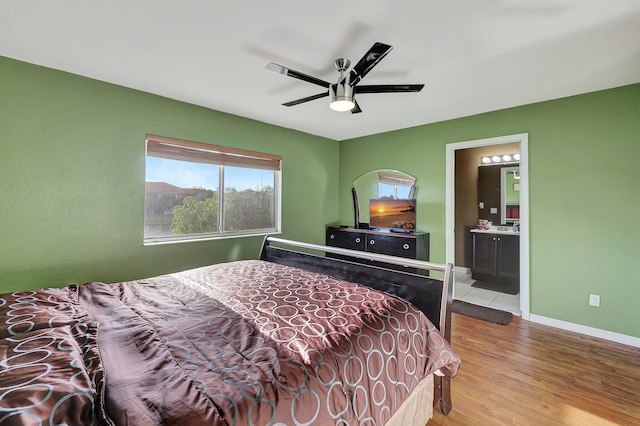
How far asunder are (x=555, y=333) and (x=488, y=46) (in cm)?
279

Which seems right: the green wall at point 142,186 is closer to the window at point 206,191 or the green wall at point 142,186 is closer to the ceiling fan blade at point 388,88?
the window at point 206,191

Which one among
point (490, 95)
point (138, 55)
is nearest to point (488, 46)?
point (490, 95)

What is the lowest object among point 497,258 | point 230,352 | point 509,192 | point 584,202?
point 497,258

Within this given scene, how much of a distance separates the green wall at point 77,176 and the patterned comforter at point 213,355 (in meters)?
0.98

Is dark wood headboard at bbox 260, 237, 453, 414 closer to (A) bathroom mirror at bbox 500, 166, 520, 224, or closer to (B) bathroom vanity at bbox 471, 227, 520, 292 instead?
(B) bathroom vanity at bbox 471, 227, 520, 292

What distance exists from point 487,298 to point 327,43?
12.4ft

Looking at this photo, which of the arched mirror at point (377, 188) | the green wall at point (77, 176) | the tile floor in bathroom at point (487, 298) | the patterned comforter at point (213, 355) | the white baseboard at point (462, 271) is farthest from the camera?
the white baseboard at point (462, 271)

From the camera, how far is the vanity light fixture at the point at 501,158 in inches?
181

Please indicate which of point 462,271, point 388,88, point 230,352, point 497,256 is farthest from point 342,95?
point 462,271

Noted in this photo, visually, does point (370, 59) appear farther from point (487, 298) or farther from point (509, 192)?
point (509, 192)

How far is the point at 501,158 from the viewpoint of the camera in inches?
187

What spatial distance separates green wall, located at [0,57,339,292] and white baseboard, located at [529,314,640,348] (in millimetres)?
3786

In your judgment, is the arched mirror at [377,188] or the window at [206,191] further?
the arched mirror at [377,188]

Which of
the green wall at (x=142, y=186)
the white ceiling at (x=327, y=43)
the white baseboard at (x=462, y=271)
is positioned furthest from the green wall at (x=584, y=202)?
the white baseboard at (x=462, y=271)
